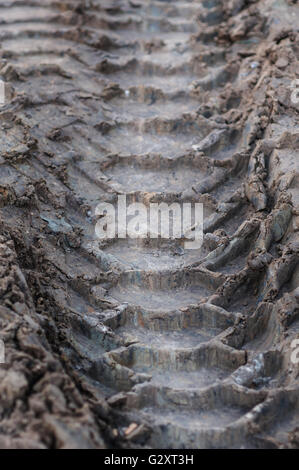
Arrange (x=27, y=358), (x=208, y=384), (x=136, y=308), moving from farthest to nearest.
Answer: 1. (x=136, y=308)
2. (x=208, y=384)
3. (x=27, y=358)

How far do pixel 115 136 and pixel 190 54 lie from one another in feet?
6.68

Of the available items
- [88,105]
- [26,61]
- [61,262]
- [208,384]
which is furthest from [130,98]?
[208,384]

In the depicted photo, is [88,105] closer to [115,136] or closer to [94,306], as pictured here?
[115,136]

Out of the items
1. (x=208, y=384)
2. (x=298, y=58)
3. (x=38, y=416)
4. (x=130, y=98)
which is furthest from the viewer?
(x=130, y=98)

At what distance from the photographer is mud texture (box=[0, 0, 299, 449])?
6.01 m

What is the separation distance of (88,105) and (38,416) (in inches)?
202

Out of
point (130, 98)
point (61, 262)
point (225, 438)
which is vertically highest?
point (130, 98)

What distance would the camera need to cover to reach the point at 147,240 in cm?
800

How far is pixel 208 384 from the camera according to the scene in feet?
21.4

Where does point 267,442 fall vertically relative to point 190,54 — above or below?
below

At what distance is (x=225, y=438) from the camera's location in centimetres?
597

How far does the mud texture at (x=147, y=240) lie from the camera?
601cm

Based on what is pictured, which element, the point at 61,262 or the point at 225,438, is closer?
the point at 225,438

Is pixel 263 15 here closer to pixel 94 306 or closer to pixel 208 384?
pixel 94 306
